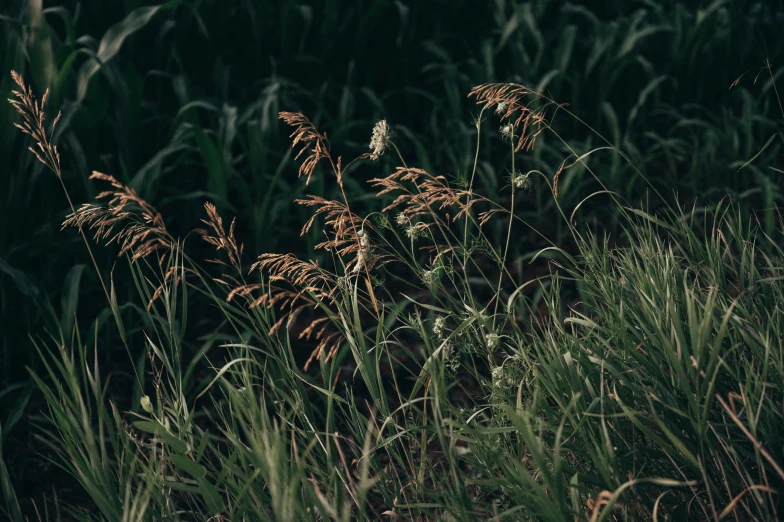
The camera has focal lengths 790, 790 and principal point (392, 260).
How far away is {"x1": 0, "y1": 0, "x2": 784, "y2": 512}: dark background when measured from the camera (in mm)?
2088

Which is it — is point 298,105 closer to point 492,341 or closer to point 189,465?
point 492,341

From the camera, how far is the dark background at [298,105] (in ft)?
6.85

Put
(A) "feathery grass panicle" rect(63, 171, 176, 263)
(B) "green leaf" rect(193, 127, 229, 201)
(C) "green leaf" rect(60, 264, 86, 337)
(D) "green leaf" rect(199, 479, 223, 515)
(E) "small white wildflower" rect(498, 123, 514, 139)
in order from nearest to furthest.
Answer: (D) "green leaf" rect(199, 479, 223, 515), (A) "feathery grass panicle" rect(63, 171, 176, 263), (E) "small white wildflower" rect(498, 123, 514, 139), (C) "green leaf" rect(60, 264, 86, 337), (B) "green leaf" rect(193, 127, 229, 201)

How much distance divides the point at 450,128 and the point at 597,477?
2.19 meters

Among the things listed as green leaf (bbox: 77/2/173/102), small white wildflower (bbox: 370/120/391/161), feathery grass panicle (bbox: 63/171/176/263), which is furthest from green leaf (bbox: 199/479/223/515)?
green leaf (bbox: 77/2/173/102)

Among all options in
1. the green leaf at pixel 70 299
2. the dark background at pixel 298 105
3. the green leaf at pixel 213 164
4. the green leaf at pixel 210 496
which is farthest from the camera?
the green leaf at pixel 213 164

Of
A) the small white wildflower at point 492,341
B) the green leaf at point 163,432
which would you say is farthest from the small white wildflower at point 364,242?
the green leaf at point 163,432

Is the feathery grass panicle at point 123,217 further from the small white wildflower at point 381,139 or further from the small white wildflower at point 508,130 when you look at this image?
the small white wildflower at point 508,130

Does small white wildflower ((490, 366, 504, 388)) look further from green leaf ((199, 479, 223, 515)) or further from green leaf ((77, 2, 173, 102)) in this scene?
green leaf ((77, 2, 173, 102))

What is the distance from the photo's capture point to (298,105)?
296 cm

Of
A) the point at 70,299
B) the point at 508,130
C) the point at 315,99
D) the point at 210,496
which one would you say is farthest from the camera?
the point at 315,99

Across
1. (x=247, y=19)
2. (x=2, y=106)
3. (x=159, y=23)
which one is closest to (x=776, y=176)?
(x=247, y=19)

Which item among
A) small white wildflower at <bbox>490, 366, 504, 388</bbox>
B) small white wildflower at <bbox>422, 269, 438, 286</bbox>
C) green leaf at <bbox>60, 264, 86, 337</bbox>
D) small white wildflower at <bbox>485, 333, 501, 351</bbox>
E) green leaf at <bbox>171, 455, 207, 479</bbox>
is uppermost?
small white wildflower at <bbox>422, 269, 438, 286</bbox>

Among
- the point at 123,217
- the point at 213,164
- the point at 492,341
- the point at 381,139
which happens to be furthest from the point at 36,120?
the point at 213,164
